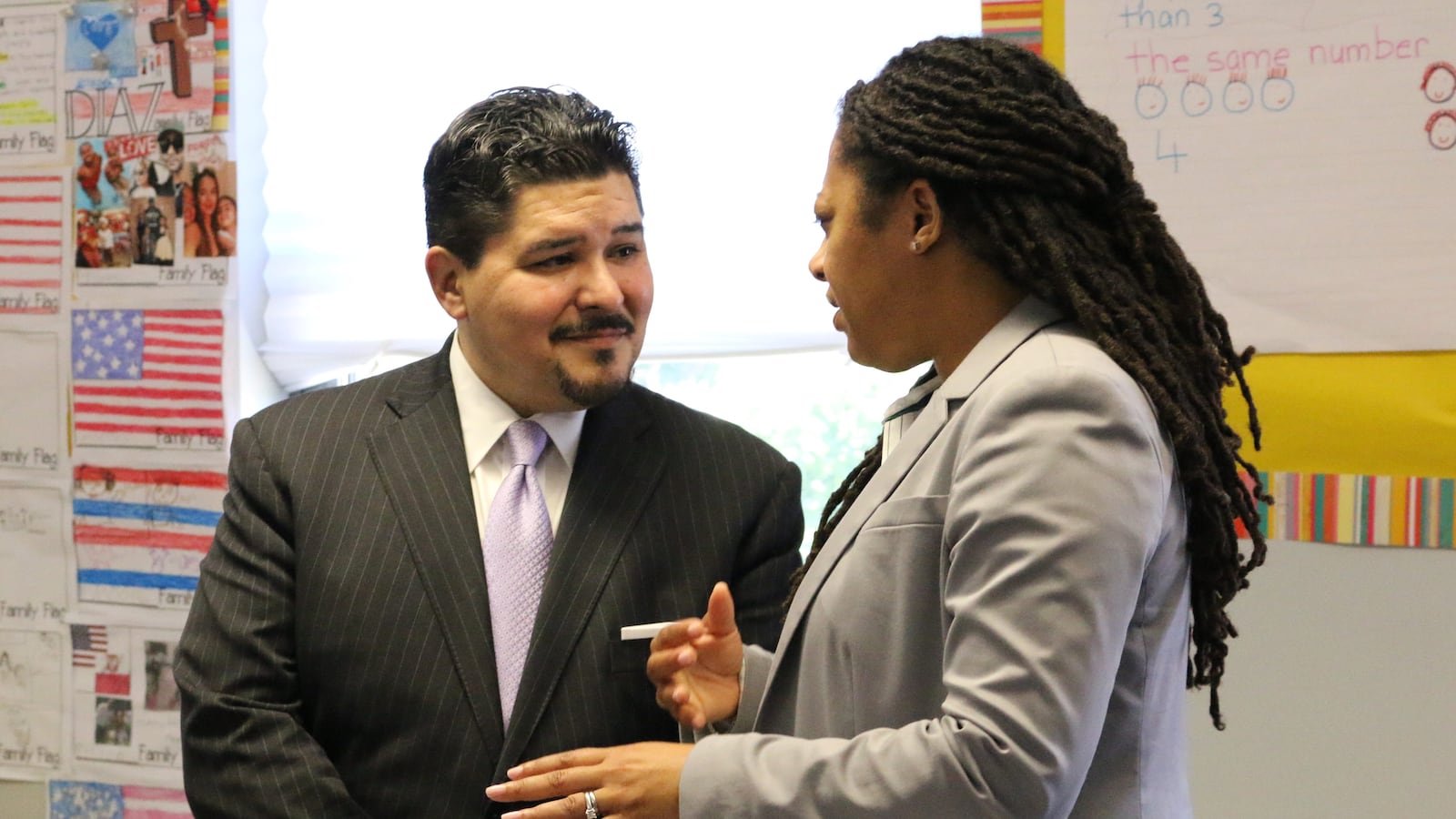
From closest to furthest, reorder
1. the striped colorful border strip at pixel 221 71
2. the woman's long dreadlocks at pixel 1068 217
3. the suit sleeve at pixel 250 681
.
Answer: the woman's long dreadlocks at pixel 1068 217
the suit sleeve at pixel 250 681
the striped colorful border strip at pixel 221 71

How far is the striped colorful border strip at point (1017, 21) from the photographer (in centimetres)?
221

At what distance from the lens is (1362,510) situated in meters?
2.12

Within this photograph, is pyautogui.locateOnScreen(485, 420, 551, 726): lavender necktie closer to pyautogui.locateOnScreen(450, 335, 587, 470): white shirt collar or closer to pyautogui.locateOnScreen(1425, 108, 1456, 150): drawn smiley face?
pyautogui.locateOnScreen(450, 335, 587, 470): white shirt collar

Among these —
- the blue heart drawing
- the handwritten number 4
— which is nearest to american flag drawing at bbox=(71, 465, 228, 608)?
the blue heart drawing

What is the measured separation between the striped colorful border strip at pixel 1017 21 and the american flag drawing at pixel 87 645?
2132 millimetres

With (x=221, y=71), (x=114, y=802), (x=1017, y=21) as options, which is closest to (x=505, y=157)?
(x=1017, y=21)

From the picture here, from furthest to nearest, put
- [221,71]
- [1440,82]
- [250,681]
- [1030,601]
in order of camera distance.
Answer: [221,71]
[1440,82]
[250,681]
[1030,601]

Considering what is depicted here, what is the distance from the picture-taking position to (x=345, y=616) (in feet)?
5.14

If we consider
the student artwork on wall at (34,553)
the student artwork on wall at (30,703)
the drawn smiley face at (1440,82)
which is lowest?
the student artwork on wall at (30,703)

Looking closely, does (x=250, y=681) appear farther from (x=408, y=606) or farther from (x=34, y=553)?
(x=34, y=553)

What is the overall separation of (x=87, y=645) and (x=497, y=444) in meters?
1.55

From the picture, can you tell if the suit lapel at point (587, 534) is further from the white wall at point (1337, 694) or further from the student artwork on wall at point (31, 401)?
the student artwork on wall at point (31, 401)

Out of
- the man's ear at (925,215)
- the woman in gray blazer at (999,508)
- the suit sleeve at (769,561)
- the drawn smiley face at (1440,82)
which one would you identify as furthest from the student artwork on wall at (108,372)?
the drawn smiley face at (1440,82)

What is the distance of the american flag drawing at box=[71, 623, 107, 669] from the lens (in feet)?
9.00
